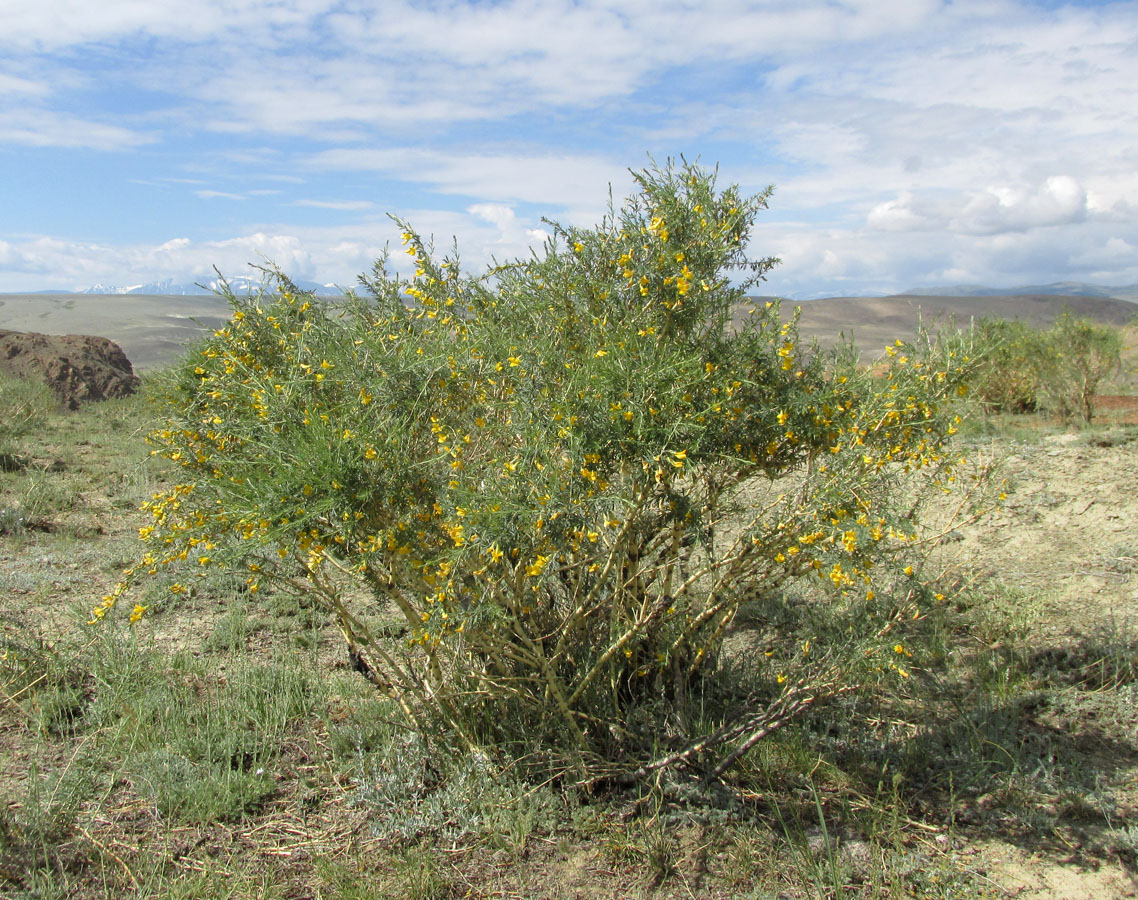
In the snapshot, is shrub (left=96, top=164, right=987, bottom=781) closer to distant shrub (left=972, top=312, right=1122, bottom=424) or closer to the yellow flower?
the yellow flower

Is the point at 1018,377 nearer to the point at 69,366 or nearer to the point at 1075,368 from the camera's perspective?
the point at 1075,368

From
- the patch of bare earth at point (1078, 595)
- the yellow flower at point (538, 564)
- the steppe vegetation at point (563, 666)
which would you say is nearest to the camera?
the yellow flower at point (538, 564)

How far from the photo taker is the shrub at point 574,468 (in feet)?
7.49

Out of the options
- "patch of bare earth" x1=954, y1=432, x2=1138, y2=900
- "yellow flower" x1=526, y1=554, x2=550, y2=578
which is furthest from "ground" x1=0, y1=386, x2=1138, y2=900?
"yellow flower" x1=526, y1=554, x2=550, y2=578

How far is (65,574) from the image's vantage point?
213 inches

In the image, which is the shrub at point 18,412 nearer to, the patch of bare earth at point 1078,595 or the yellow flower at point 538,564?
the yellow flower at point 538,564

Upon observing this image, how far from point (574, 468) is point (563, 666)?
1.17 m

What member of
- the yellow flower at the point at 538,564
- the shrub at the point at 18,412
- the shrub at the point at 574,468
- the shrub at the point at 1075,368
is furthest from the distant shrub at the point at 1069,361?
the shrub at the point at 18,412

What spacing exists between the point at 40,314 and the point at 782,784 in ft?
203

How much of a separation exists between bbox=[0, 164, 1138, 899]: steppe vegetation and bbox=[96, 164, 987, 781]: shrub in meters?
0.01

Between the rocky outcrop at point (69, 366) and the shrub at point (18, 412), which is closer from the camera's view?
the shrub at point (18, 412)

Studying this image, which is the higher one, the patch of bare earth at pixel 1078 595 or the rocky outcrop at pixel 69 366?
the rocky outcrop at pixel 69 366

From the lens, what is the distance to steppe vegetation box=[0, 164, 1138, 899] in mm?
2363

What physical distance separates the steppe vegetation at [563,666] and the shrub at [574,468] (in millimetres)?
15
